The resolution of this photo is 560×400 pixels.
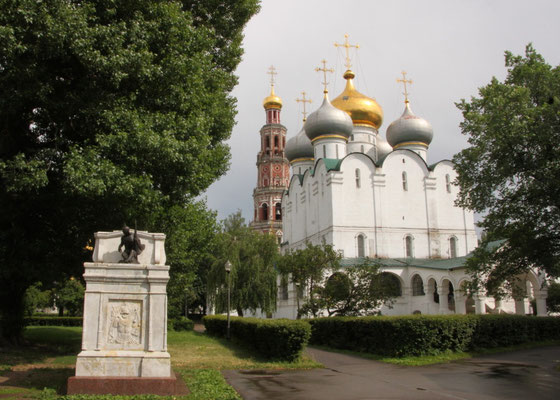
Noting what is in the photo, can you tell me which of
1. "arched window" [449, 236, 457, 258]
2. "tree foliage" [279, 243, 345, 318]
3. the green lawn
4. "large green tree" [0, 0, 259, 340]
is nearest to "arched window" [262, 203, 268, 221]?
"arched window" [449, 236, 457, 258]

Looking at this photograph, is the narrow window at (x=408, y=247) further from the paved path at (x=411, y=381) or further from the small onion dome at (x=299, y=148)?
the paved path at (x=411, y=381)

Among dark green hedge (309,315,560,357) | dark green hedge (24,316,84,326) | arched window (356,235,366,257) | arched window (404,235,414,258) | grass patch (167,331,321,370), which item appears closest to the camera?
grass patch (167,331,321,370)

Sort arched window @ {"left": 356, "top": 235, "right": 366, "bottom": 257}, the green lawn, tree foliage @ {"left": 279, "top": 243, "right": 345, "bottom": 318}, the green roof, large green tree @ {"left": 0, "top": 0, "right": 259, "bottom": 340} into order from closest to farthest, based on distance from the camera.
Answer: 1. the green lawn
2. large green tree @ {"left": 0, "top": 0, "right": 259, "bottom": 340}
3. tree foliage @ {"left": 279, "top": 243, "right": 345, "bottom": 318}
4. the green roof
5. arched window @ {"left": 356, "top": 235, "right": 366, "bottom": 257}

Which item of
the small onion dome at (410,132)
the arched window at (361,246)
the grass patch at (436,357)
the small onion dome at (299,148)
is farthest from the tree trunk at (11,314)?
the small onion dome at (299,148)

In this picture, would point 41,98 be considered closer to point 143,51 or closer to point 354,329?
point 143,51

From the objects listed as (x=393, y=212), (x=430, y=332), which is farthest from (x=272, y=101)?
(x=430, y=332)

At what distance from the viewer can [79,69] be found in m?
12.5

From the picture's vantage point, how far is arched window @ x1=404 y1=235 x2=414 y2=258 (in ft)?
118

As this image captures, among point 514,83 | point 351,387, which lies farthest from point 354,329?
point 514,83

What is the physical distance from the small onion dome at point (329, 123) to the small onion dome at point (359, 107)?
325 cm

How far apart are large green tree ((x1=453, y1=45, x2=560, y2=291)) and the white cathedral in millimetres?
13980

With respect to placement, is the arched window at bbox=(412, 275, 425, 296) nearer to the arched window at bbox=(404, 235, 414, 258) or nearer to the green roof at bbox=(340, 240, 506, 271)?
the green roof at bbox=(340, 240, 506, 271)

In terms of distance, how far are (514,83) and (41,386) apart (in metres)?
14.7

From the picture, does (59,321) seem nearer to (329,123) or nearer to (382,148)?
(329,123)
